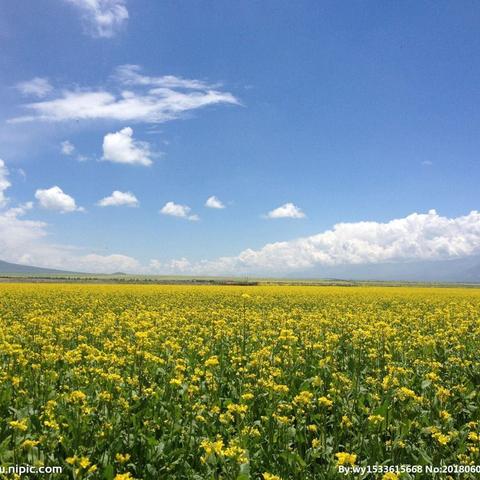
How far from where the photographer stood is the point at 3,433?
19.8 ft

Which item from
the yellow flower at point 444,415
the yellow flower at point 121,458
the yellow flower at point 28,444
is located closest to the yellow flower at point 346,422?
the yellow flower at point 444,415

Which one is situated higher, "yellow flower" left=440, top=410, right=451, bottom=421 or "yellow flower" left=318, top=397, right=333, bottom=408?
"yellow flower" left=318, top=397, right=333, bottom=408

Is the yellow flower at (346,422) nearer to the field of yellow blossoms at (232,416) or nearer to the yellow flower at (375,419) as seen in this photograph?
the field of yellow blossoms at (232,416)

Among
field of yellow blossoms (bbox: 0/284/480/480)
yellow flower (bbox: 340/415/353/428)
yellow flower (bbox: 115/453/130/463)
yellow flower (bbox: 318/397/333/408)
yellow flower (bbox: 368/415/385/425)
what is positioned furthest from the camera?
yellow flower (bbox: 318/397/333/408)

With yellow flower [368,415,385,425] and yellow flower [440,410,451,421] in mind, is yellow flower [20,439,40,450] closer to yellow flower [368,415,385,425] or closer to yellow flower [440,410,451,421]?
yellow flower [368,415,385,425]

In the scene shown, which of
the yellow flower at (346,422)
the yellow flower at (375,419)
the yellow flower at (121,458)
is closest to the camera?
the yellow flower at (121,458)

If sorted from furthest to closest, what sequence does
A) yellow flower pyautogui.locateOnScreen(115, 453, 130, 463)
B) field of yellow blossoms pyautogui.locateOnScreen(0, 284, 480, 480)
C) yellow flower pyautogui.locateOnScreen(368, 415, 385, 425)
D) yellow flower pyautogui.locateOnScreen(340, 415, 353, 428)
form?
1. yellow flower pyautogui.locateOnScreen(340, 415, 353, 428)
2. yellow flower pyautogui.locateOnScreen(368, 415, 385, 425)
3. field of yellow blossoms pyautogui.locateOnScreen(0, 284, 480, 480)
4. yellow flower pyautogui.locateOnScreen(115, 453, 130, 463)

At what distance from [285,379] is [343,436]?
6.38 feet

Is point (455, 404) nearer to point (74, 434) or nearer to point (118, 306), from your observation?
point (74, 434)

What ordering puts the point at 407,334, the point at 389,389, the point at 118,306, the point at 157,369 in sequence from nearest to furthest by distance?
the point at 389,389, the point at 157,369, the point at 407,334, the point at 118,306

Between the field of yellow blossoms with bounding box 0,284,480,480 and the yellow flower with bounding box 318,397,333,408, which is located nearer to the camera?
the field of yellow blossoms with bounding box 0,284,480,480

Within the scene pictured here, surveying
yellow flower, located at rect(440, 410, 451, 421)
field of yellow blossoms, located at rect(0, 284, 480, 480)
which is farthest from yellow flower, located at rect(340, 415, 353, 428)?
yellow flower, located at rect(440, 410, 451, 421)

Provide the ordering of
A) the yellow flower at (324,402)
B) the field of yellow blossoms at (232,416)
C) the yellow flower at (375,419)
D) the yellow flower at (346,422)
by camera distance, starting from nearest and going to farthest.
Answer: the field of yellow blossoms at (232,416) → the yellow flower at (375,419) → the yellow flower at (346,422) → the yellow flower at (324,402)

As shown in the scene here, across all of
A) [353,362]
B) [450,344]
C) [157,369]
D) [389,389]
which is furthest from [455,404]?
[157,369]
